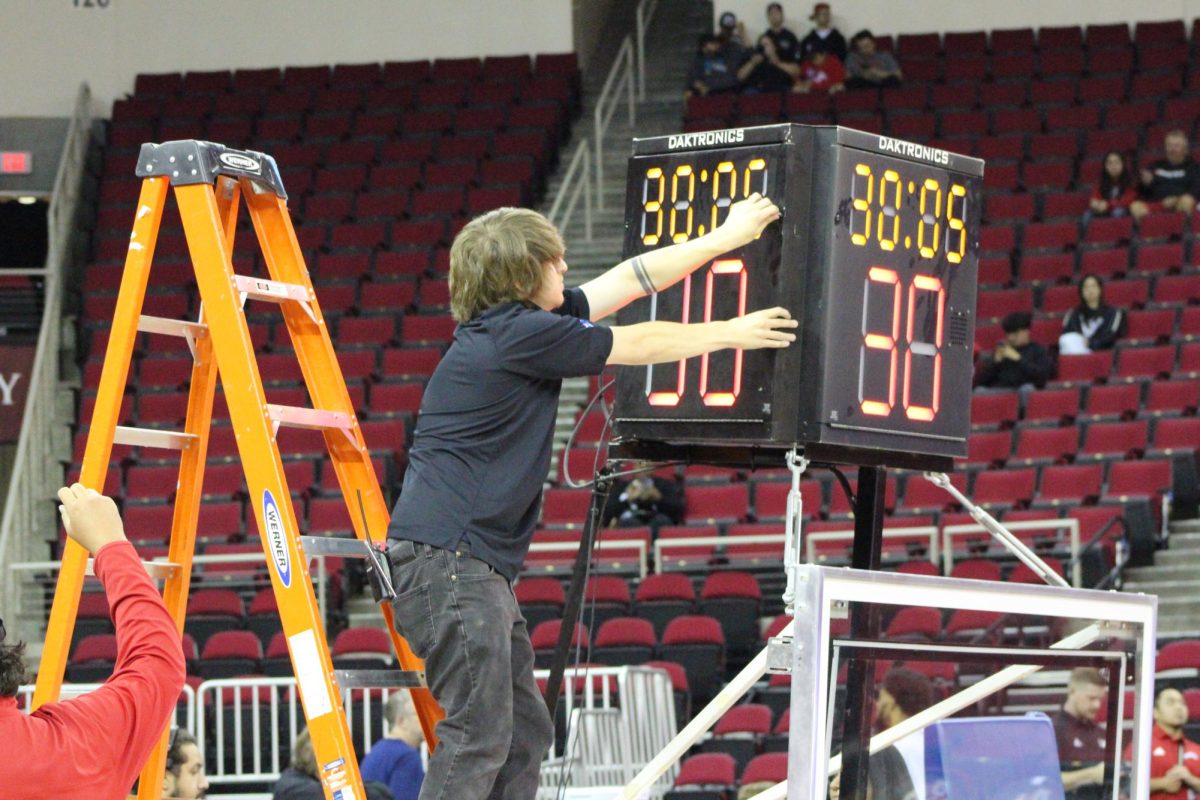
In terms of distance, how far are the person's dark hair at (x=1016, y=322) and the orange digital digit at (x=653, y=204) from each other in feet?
30.7

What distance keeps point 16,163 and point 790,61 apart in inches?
312

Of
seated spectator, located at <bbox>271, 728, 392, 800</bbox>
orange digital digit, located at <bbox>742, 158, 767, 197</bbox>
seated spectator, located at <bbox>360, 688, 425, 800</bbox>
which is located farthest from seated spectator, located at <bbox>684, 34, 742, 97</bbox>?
orange digital digit, located at <bbox>742, 158, 767, 197</bbox>

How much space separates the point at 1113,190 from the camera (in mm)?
14961

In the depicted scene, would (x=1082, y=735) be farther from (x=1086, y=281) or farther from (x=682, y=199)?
(x=1086, y=281)

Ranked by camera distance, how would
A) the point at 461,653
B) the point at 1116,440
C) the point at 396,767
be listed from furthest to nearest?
the point at 1116,440 → the point at 396,767 → the point at 461,653

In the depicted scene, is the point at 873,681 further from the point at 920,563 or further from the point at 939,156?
the point at 920,563

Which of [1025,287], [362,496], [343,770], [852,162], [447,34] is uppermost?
[447,34]

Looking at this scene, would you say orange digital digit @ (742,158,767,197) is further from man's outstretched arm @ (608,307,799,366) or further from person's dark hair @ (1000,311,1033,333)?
person's dark hair @ (1000,311,1033,333)

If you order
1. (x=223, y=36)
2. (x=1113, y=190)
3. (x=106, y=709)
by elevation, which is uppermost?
(x=223, y=36)

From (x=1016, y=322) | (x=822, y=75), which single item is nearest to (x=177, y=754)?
(x=1016, y=322)

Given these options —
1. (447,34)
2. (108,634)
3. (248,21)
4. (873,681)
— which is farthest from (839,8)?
(873,681)

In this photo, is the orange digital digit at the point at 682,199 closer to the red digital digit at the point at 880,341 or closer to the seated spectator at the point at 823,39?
the red digital digit at the point at 880,341

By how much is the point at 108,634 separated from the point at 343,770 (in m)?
8.63

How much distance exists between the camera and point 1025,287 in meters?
14.3
